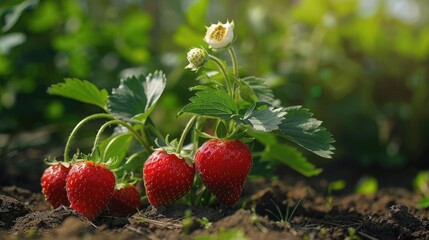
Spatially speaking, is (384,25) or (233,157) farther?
(384,25)

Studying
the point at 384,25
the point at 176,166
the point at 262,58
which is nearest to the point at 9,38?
the point at 262,58

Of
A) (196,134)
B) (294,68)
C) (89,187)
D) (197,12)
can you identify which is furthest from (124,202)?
(294,68)

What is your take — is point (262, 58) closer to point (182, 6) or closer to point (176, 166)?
point (176, 166)

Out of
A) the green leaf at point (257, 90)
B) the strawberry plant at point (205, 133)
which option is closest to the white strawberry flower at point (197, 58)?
the strawberry plant at point (205, 133)

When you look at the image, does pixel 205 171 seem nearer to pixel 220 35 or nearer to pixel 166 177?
pixel 166 177

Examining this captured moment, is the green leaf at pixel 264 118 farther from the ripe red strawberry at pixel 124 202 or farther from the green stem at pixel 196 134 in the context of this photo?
the ripe red strawberry at pixel 124 202

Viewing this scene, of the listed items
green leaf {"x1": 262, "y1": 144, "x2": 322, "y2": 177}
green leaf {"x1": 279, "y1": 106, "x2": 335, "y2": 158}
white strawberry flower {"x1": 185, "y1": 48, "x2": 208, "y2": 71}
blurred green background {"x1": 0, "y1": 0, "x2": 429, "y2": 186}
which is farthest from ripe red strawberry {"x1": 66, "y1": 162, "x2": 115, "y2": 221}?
blurred green background {"x1": 0, "y1": 0, "x2": 429, "y2": 186}
